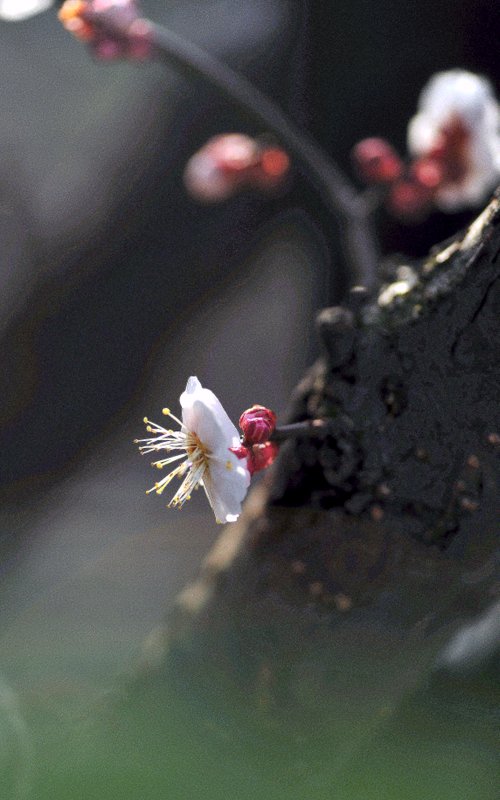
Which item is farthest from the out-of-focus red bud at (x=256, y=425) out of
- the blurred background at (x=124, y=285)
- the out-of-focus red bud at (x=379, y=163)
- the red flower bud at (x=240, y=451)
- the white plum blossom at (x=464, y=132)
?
the blurred background at (x=124, y=285)

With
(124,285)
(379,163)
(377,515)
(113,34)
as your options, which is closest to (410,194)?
(379,163)

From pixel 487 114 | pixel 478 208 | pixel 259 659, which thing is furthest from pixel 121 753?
pixel 478 208

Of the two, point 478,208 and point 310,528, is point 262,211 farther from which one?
point 310,528

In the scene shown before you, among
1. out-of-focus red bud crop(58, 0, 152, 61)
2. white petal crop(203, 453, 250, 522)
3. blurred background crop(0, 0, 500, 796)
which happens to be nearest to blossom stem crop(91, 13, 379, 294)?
out-of-focus red bud crop(58, 0, 152, 61)

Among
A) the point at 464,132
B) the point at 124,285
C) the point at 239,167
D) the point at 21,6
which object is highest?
the point at 124,285

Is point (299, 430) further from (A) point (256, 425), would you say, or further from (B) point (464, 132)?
(B) point (464, 132)

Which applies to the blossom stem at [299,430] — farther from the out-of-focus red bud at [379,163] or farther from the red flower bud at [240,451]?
the out-of-focus red bud at [379,163]

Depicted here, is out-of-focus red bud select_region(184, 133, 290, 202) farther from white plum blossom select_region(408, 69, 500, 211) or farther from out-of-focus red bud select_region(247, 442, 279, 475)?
out-of-focus red bud select_region(247, 442, 279, 475)
